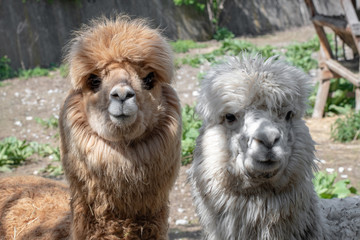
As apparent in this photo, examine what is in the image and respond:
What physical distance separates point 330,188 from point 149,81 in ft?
10.6

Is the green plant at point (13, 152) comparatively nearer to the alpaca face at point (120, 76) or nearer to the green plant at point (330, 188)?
the green plant at point (330, 188)

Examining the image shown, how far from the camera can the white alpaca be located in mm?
2424

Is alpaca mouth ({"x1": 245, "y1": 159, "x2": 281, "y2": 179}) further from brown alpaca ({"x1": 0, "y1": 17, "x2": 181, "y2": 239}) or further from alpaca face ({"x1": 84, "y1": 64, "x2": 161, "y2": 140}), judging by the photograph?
alpaca face ({"x1": 84, "y1": 64, "x2": 161, "y2": 140})

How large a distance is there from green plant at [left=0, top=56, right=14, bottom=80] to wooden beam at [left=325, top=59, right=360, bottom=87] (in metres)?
9.53

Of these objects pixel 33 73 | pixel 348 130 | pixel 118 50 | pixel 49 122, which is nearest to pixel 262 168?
pixel 118 50

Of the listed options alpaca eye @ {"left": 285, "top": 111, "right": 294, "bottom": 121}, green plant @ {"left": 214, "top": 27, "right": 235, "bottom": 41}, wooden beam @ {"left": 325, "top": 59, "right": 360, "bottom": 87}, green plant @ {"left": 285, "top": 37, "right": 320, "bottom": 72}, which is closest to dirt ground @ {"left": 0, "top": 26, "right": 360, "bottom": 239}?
alpaca eye @ {"left": 285, "top": 111, "right": 294, "bottom": 121}

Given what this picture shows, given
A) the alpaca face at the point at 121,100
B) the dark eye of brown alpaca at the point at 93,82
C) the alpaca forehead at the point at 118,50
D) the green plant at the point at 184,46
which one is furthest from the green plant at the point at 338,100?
the dark eye of brown alpaca at the point at 93,82

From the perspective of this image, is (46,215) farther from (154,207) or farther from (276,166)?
(276,166)

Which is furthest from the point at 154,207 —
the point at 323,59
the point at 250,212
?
the point at 323,59

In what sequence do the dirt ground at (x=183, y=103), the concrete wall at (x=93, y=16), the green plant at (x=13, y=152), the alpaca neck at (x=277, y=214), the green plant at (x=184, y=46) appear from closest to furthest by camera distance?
the alpaca neck at (x=277, y=214) < the dirt ground at (x=183, y=103) < the green plant at (x=13, y=152) < the concrete wall at (x=93, y=16) < the green plant at (x=184, y=46)

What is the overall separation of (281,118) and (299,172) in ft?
1.06

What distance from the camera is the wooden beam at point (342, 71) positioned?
27.9 ft

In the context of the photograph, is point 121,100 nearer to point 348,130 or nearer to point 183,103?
point 348,130

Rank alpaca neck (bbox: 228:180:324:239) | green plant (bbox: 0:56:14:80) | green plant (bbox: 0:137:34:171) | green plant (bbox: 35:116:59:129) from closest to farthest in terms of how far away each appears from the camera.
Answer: alpaca neck (bbox: 228:180:324:239) < green plant (bbox: 0:137:34:171) < green plant (bbox: 35:116:59:129) < green plant (bbox: 0:56:14:80)
